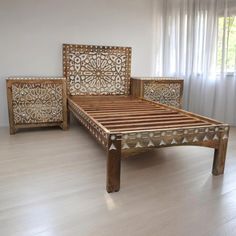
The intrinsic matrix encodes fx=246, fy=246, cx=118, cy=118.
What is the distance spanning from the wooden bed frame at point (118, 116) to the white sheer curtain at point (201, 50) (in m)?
0.78

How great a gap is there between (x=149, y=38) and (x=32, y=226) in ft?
11.6

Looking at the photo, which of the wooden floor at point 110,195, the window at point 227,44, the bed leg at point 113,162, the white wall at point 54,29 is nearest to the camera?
the wooden floor at point 110,195

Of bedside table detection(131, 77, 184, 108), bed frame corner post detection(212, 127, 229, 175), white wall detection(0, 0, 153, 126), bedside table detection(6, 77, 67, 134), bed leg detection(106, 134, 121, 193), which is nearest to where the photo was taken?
bed leg detection(106, 134, 121, 193)

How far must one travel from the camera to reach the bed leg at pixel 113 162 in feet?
5.72

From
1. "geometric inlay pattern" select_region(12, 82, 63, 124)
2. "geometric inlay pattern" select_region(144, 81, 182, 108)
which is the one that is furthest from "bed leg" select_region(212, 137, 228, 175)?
"geometric inlay pattern" select_region(12, 82, 63, 124)

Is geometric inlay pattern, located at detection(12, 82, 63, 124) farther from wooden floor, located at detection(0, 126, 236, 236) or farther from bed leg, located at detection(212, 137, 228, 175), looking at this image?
bed leg, located at detection(212, 137, 228, 175)

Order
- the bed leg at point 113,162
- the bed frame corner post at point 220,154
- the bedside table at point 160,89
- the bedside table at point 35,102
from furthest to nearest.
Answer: the bedside table at point 160,89 < the bedside table at point 35,102 < the bed frame corner post at point 220,154 < the bed leg at point 113,162

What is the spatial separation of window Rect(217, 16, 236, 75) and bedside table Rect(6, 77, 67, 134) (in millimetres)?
2401

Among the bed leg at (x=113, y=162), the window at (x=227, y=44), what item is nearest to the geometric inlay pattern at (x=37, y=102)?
the bed leg at (x=113, y=162)

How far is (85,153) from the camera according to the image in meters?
2.59

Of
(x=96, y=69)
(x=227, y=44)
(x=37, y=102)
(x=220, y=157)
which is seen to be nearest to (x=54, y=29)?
(x=96, y=69)

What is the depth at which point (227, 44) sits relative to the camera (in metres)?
3.69

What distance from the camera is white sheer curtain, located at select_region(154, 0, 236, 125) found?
12.2ft

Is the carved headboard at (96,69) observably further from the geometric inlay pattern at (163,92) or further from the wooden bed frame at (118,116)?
the geometric inlay pattern at (163,92)
